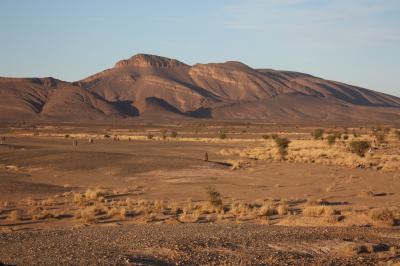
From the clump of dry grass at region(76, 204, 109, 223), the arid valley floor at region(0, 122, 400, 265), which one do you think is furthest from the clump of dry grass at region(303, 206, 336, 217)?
the clump of dry grass at region(76, 204, 109, 223)

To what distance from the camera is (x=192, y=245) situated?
1439 cm

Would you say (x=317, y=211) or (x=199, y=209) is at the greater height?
(x=317, y=211)

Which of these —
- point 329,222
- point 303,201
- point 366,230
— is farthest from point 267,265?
point 303,201

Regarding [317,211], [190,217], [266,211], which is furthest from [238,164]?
[190,217]

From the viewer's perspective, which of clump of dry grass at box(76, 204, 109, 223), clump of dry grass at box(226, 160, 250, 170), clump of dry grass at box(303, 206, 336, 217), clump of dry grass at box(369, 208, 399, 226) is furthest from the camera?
clump of dry grass at box(226, 160, 250, 170)

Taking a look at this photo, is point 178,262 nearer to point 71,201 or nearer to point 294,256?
point 294,256

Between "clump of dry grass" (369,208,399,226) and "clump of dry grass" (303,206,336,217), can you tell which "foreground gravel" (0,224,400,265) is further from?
"clump of dry grass" (303,206,336,217)

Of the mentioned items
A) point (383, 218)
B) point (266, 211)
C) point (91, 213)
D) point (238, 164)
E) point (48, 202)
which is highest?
point (383, 218)

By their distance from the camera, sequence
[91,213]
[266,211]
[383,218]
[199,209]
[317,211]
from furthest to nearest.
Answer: [199,209] → [91,213] → [266,211] → [317,211] → [383,218]

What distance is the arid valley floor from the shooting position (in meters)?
13.7

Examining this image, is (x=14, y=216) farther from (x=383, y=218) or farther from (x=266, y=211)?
(x=383, y=218)

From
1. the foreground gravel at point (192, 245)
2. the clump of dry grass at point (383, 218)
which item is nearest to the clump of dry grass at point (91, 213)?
the foreground gravel at point (192, 245)

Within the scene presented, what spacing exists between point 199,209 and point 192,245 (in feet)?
33.2

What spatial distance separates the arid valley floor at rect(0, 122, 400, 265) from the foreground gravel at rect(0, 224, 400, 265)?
0.03 m
